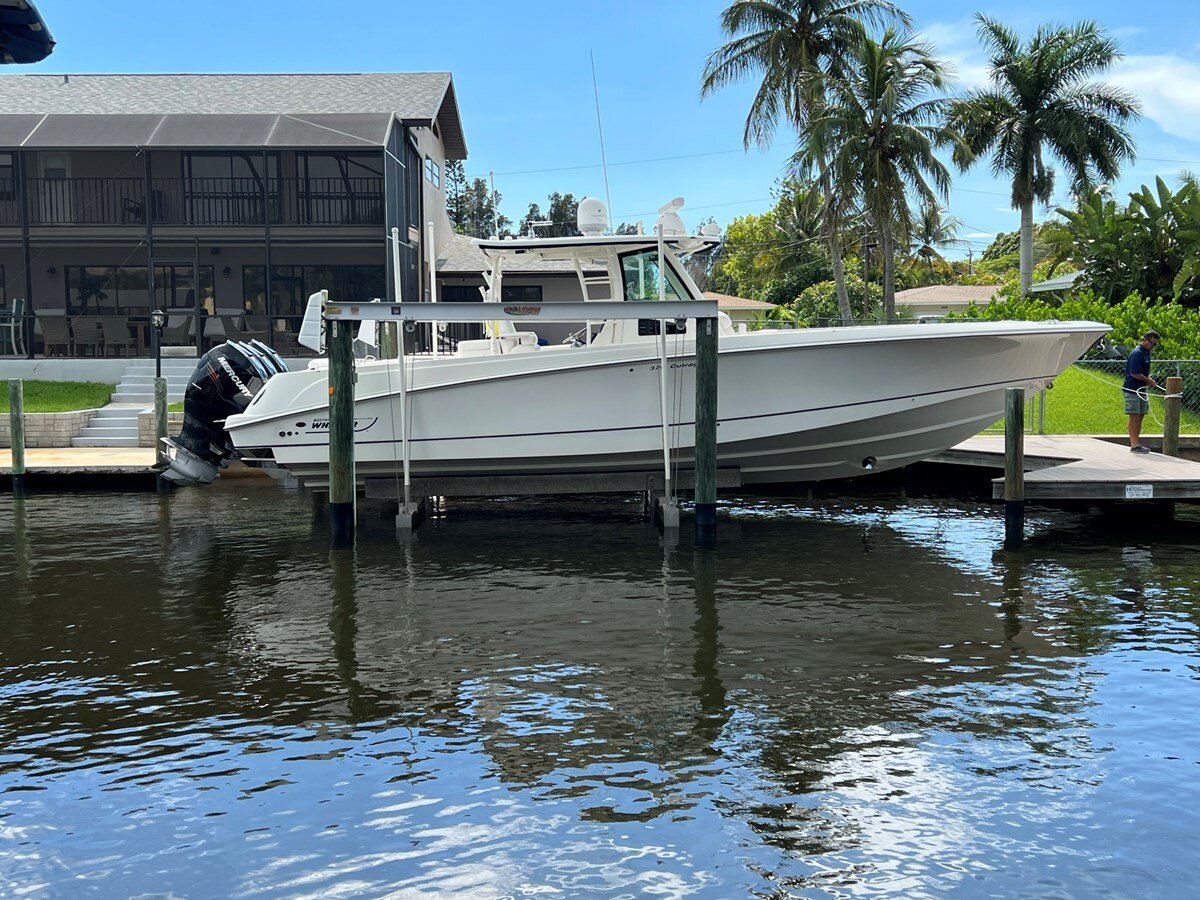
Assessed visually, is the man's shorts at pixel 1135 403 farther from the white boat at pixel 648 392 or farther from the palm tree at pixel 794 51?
the palm tree at pixel 794 51

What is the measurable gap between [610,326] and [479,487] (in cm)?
232

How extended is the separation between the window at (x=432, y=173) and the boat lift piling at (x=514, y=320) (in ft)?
67.3

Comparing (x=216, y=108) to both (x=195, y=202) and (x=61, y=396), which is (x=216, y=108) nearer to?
(x=195, y=202)

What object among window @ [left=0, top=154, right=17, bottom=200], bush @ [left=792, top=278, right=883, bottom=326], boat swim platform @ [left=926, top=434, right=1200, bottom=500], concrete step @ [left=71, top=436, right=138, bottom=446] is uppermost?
window @ [left=0, top=154, right=17, bottom=200]

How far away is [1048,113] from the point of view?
36594 millimetres

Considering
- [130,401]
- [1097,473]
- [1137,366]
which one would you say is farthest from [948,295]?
[1097,473]

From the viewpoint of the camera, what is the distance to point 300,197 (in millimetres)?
26594

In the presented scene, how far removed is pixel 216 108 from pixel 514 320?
19.1 meters

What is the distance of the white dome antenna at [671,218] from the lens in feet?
40.8

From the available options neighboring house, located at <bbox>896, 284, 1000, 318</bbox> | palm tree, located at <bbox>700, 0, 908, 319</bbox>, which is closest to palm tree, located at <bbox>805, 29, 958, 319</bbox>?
palm tree, located at <bbox>700, 0, 908, 319</bbox>

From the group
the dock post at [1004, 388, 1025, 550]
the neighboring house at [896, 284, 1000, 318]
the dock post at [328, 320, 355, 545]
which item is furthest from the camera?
the neighboring house at [896, 284, 1000, 318]

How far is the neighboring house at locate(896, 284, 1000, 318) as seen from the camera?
57.0m

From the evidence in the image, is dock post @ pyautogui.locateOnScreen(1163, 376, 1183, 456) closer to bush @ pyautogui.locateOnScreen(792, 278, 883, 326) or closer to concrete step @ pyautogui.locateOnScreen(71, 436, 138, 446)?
concrete step @ pyautogui.locateOnScreen(71, 436, 138, 446)

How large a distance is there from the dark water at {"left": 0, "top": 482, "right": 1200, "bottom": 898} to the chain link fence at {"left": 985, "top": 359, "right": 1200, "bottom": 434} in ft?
19.9
